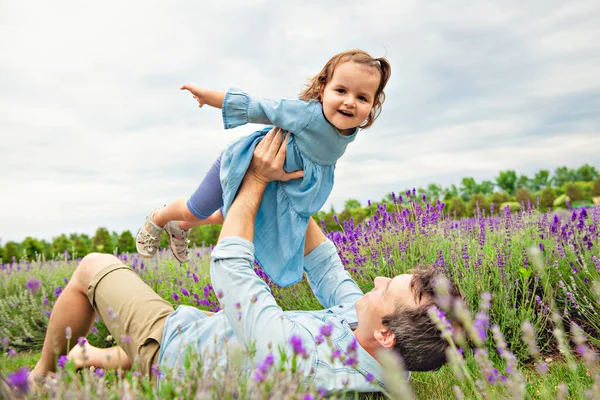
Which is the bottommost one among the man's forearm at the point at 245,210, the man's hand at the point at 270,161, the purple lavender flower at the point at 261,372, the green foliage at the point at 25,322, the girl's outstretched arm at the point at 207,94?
the green foliage at the point at 25,322

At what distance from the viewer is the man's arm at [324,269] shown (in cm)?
300

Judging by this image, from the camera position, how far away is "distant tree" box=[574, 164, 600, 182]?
74.2ft

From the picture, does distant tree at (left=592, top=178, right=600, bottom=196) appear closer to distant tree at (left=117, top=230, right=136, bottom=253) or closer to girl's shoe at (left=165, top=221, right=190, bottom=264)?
distant tree at (left=117, top=230, right=136, bottom=253)

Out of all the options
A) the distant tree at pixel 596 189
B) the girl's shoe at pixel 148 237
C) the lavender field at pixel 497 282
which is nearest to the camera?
the lavender field at pixel 497 282

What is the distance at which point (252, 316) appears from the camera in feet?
6.72

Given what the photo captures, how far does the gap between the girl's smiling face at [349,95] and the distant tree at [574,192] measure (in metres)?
16.5

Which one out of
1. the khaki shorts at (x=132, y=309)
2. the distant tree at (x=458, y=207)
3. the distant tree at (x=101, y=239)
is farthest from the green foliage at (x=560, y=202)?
the khaki shorts at (x=132, y=309)

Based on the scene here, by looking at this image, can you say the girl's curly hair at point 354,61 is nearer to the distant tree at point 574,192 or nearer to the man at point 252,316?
the man at point 252,316

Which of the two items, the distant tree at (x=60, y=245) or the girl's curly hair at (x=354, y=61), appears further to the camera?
the distant tree at (x=60, y=245)

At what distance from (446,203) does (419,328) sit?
13.2 metres

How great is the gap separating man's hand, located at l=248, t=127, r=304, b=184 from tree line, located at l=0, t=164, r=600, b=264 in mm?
1617

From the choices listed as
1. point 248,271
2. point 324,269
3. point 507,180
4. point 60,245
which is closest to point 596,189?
point 507,180

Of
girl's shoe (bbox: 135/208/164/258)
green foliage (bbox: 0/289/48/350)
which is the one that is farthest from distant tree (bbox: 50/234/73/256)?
girl's shoe (bbox: 135/208/164/258)

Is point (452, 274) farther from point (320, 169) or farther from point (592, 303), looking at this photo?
point (320, 169)
